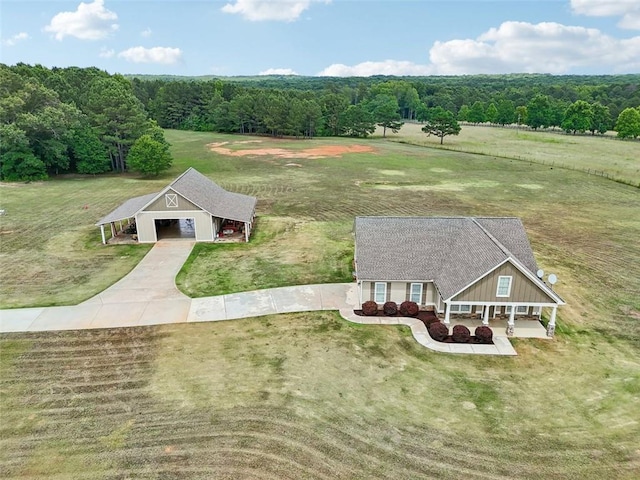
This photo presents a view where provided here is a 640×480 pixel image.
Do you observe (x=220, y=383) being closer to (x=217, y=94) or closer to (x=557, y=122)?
(x=217, y=94)

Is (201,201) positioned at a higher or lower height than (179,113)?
lower

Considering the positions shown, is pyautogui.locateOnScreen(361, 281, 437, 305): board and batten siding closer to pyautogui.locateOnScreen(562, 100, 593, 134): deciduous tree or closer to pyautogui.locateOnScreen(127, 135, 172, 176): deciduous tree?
pyautogui.locateOnScreen(127, 135, 172, 176): deciduous tree

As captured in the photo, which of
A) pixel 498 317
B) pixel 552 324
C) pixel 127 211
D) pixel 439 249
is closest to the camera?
pixel 552 324

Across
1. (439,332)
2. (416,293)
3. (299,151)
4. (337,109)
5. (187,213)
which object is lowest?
(439,332)

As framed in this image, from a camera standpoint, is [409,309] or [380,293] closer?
[409,309]

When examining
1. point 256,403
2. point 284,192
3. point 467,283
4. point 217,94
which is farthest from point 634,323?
point 217,94

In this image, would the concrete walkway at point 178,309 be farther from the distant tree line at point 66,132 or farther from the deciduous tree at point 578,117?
the deciduous tree at point 578,117

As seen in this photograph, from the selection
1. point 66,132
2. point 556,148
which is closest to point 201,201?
point 66,132

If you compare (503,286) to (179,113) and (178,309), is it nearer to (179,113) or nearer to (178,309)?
(178,309)

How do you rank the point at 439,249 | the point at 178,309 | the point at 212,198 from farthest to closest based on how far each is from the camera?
the point at 212,198
the point at 439,249
the point at 178,309
